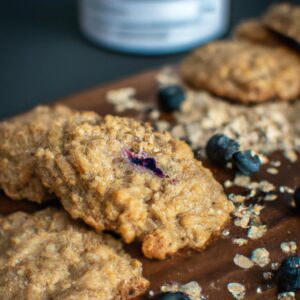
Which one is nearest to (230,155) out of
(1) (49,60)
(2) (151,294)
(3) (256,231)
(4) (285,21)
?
(3) (256,231)

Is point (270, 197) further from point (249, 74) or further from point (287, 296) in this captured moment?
point (249, 74)

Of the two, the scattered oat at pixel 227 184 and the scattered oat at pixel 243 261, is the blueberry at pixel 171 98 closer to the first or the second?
the scattered oat at pixel 227 184

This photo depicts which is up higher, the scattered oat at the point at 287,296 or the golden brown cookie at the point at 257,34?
the golden brown cookie at the point at 257,34

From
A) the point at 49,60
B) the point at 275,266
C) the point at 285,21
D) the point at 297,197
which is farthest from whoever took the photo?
the point at 49,60

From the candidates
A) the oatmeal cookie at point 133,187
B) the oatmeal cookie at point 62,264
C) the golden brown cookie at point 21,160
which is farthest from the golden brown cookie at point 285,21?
the oatmeal cookie at point 62,264

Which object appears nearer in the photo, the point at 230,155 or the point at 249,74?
the point at 230,155

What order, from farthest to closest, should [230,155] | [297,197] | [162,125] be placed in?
[162,125]
[230,155]
[297,197]
